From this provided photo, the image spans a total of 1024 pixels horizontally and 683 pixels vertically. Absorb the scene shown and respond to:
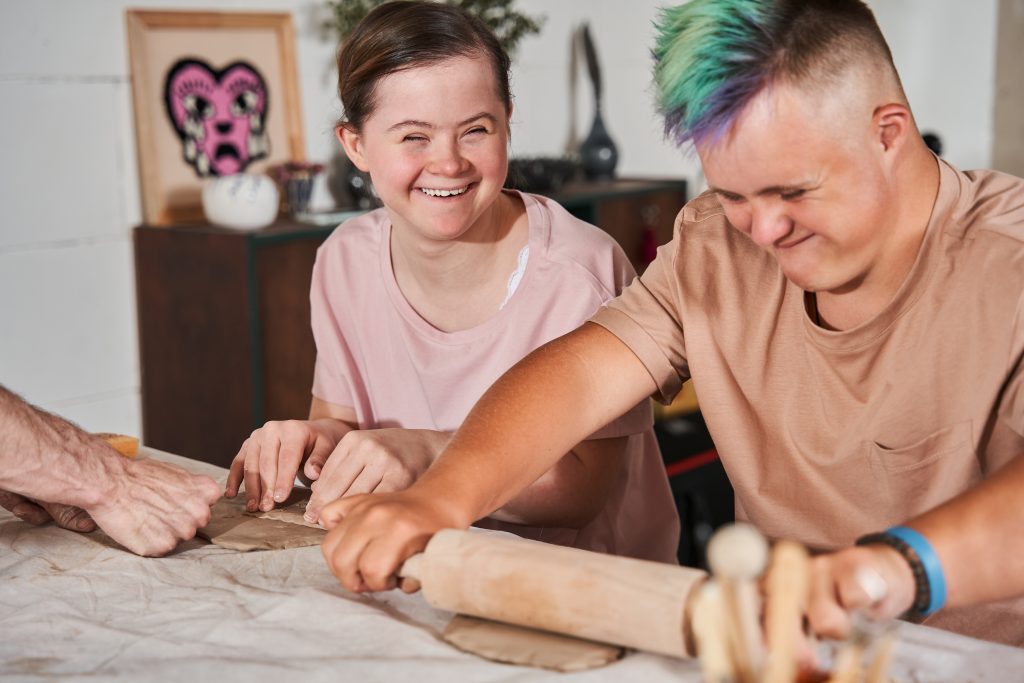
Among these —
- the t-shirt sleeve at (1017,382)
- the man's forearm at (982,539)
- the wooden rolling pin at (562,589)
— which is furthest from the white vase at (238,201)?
the man's forearm at (982,539)

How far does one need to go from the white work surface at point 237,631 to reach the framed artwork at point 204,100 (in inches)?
76.2

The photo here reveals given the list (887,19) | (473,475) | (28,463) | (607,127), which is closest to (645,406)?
(473,475)

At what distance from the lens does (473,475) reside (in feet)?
4.11

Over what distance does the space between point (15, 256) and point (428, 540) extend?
6.93ft

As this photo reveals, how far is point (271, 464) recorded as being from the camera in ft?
4.84

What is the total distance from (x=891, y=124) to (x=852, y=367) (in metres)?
0.30

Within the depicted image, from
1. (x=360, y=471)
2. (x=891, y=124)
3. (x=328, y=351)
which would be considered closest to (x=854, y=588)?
(x=891, y=124)

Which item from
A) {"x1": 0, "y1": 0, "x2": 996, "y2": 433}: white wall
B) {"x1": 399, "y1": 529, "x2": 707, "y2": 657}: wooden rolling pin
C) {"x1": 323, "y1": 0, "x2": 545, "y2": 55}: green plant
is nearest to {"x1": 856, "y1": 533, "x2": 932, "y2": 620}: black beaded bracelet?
Answer: {"x1": 399, "y1": 529, "x2": 707, "y2": 657}: wooden rolling pin

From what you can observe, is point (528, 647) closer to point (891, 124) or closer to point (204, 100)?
point (891, 124)

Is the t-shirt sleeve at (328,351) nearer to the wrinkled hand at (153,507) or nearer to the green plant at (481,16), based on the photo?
the wrinkled hand at (153,507)

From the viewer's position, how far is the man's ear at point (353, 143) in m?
1.78

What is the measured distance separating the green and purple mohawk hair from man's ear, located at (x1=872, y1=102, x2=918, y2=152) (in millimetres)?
137

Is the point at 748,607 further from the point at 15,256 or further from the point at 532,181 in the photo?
the point at 532,181

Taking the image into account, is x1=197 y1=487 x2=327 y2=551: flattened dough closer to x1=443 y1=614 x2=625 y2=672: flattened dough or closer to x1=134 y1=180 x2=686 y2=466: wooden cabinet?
x1=443 y1=614 x2=625 y2=672: flattened dough
